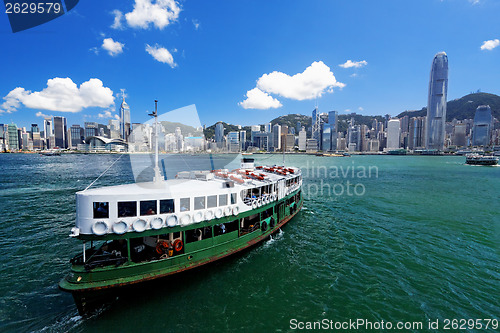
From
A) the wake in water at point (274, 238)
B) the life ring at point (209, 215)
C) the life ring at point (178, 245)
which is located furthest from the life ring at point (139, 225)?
the wake in water at point (274, 238)

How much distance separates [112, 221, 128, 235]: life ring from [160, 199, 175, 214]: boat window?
2048mm

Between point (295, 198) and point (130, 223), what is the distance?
2065cm

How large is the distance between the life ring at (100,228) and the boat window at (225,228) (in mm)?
6965

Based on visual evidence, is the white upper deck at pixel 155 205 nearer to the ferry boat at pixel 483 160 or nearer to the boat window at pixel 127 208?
the boat window at pixel 127 208

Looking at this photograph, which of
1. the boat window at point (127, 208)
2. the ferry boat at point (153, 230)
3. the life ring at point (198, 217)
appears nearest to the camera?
the ferry boat at point (153, 230)

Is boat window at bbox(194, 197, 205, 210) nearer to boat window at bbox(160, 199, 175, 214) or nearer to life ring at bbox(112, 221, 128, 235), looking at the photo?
boat window at bbox(160, 199, 175, 214)

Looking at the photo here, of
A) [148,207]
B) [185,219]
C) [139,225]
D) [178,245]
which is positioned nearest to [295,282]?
[178,245]

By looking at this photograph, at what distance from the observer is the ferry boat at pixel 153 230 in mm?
11391

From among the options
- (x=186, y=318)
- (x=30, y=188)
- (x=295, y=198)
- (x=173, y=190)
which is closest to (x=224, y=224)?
(x=173, y=190)

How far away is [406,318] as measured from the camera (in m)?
11.8

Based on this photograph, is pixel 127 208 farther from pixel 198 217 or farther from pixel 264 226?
pixel 264 226

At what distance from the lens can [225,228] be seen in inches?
639

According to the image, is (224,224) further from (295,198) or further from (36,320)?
(295,198)

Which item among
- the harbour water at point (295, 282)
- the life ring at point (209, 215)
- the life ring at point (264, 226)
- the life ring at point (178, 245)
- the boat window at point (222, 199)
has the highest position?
the boat window at point (222, 199)
